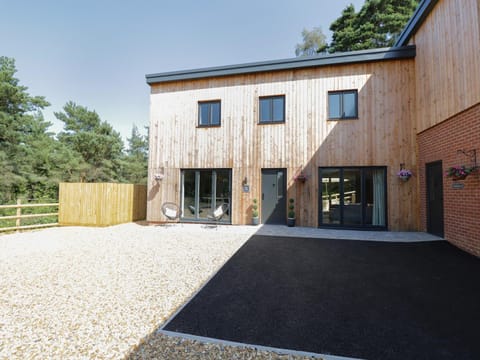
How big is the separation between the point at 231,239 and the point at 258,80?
590 cm

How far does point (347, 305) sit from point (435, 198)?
5627mm

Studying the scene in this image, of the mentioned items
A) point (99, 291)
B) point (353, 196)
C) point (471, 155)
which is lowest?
point (99, 291)

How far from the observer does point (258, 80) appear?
823cm

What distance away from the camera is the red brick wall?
4539 mm

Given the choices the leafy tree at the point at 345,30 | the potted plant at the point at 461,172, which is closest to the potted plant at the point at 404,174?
the potted plant at the point at 461,172

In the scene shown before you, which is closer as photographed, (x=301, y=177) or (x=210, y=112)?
(x=301, y=177)

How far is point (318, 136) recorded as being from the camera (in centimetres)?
759

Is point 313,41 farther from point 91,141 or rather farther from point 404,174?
point 91,141

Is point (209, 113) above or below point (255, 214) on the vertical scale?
above

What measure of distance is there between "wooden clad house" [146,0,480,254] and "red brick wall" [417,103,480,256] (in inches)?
3.0

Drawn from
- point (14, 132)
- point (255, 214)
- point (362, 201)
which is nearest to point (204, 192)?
point (255, 214)

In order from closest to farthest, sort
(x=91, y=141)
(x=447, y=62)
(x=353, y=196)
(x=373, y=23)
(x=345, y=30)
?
(x=447, y=62)
(x=353, y=196)
(x=373, y=23)
(x=345, y=30)
(x=91, y=141)

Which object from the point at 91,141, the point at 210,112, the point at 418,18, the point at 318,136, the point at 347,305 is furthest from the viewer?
the point at 91,141

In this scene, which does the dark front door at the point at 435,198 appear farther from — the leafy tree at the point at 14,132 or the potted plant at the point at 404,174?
the leafy tree at the point at 14,132
